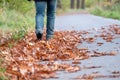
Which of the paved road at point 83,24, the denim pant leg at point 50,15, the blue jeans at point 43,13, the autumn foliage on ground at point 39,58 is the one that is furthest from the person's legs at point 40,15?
the paved road at point 83,24

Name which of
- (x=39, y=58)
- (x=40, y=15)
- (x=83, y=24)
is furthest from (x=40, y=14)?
(x=83, y=24)

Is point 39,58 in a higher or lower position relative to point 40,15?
lower

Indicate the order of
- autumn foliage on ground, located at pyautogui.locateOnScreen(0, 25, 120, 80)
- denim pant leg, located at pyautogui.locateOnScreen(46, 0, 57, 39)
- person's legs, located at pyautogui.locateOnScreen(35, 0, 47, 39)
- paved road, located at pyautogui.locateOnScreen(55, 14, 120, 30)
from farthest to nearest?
1. paved road, located at pyautogui.locateOnScreen(55, 14, 120, 30)
2. denim pant leg, located at pyautogui.locateOnScreen(46, 0, 57, 39)
3. person's legs, located at pyautogui.locateOnScreen(35, 0, 47, 39)
4. autumn foliage on ground, located at pyautogui.locateOnScreen(0, 25, 120, 80)

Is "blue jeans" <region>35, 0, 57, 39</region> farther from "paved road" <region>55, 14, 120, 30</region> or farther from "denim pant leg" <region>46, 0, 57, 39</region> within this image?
"paved road" <region>55, 14, 120, 30</region>

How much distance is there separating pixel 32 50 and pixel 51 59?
92cm

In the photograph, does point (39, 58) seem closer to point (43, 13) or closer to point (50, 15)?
point (43, 13)

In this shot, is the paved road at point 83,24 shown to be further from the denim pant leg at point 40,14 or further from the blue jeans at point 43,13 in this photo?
the denim pant leg at point 40,14

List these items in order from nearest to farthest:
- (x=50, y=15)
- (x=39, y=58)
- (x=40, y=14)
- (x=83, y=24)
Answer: (x=39, y=58), (x=40, y=14), (x=50, y=15), (x=83, y=24)

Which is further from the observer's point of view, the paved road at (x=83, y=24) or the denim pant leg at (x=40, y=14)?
the paved road at (x=83, y=24)

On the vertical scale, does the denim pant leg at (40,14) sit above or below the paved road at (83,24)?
above

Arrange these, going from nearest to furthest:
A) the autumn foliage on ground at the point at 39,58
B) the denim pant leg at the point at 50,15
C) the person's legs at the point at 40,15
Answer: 1. the autumn foliage on ground at the point at 39,58
2. the person's legs at the point at 40,15
3. the denim pant leg at the point at 50,15

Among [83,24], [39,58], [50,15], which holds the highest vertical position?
[50,15]

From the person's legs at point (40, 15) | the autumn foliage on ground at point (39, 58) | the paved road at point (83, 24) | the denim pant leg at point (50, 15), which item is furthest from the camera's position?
the paved road at point (83, 24)

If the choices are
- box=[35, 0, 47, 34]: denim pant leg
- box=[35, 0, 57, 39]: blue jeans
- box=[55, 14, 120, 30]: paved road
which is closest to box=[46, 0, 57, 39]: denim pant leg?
box=[35, 0, 57, 39]: blue jeans
